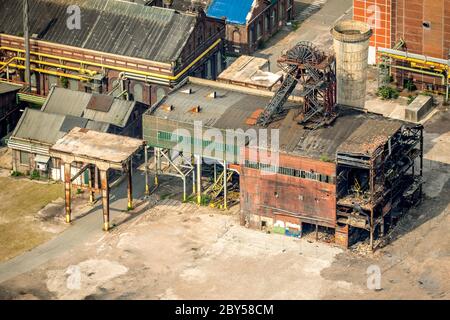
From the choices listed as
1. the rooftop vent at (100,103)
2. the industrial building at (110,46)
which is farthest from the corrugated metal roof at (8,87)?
the rooftop vent at (100,103)

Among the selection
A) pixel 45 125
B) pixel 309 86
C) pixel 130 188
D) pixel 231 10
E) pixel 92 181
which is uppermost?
pixel 309 86

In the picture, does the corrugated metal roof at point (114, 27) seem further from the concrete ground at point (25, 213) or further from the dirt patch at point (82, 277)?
the dirt patch at point (82, 277)

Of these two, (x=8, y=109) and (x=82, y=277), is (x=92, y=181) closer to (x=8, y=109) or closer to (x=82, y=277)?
(x=82, y=277)

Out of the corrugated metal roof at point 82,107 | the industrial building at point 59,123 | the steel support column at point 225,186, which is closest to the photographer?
the steel support column at point 225,186

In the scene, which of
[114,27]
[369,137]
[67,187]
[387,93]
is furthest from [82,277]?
[387,93]

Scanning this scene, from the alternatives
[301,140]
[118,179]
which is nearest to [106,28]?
[118,179]

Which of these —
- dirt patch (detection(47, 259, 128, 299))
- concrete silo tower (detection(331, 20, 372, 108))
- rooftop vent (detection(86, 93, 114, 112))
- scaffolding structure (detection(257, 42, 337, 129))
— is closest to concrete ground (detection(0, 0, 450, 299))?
dirt patch (detection(47, 259, 128, 299))

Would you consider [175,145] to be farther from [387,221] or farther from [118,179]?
[387,221]
